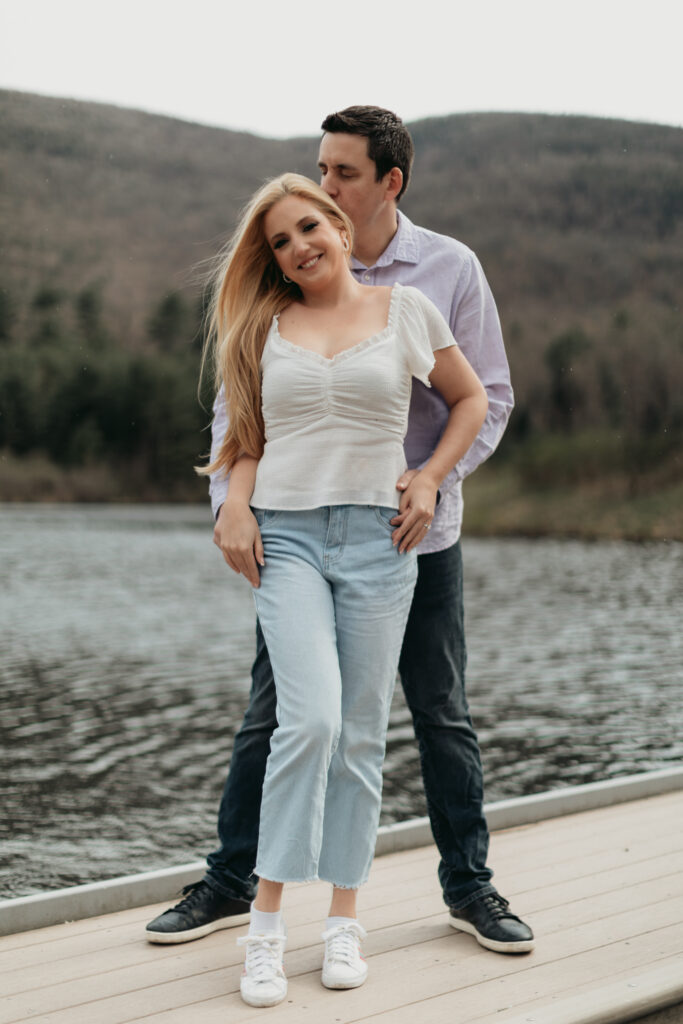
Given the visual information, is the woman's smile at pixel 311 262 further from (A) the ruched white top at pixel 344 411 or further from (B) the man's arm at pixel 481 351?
(B) the man's arm at pixel 481 351

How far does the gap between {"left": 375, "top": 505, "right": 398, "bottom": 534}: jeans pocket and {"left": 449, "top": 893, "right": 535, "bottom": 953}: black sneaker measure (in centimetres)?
69

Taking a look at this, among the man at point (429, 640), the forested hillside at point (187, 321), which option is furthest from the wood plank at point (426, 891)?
the forested hillside at point (187, 321)

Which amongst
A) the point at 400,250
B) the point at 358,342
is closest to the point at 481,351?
the point at 400,250

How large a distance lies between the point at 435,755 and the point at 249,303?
0.83 meters

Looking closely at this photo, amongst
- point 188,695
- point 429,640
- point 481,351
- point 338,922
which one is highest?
point 481,351

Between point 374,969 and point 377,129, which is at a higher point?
point 377,129

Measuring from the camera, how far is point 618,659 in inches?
688

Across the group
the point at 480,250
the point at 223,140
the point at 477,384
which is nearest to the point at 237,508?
the point at 477,384

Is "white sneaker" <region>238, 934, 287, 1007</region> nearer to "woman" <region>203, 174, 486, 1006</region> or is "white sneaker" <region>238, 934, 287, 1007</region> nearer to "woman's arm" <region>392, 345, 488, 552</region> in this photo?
"woman" <region>203, 174, 486, 1006</region>

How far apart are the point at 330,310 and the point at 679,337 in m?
48.9

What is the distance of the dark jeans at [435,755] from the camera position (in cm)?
189

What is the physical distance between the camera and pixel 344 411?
1629 millimetres

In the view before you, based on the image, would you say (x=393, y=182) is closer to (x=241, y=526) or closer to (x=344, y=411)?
(x=344, y=411)

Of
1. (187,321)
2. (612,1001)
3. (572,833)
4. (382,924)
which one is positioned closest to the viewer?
(612,1001)
